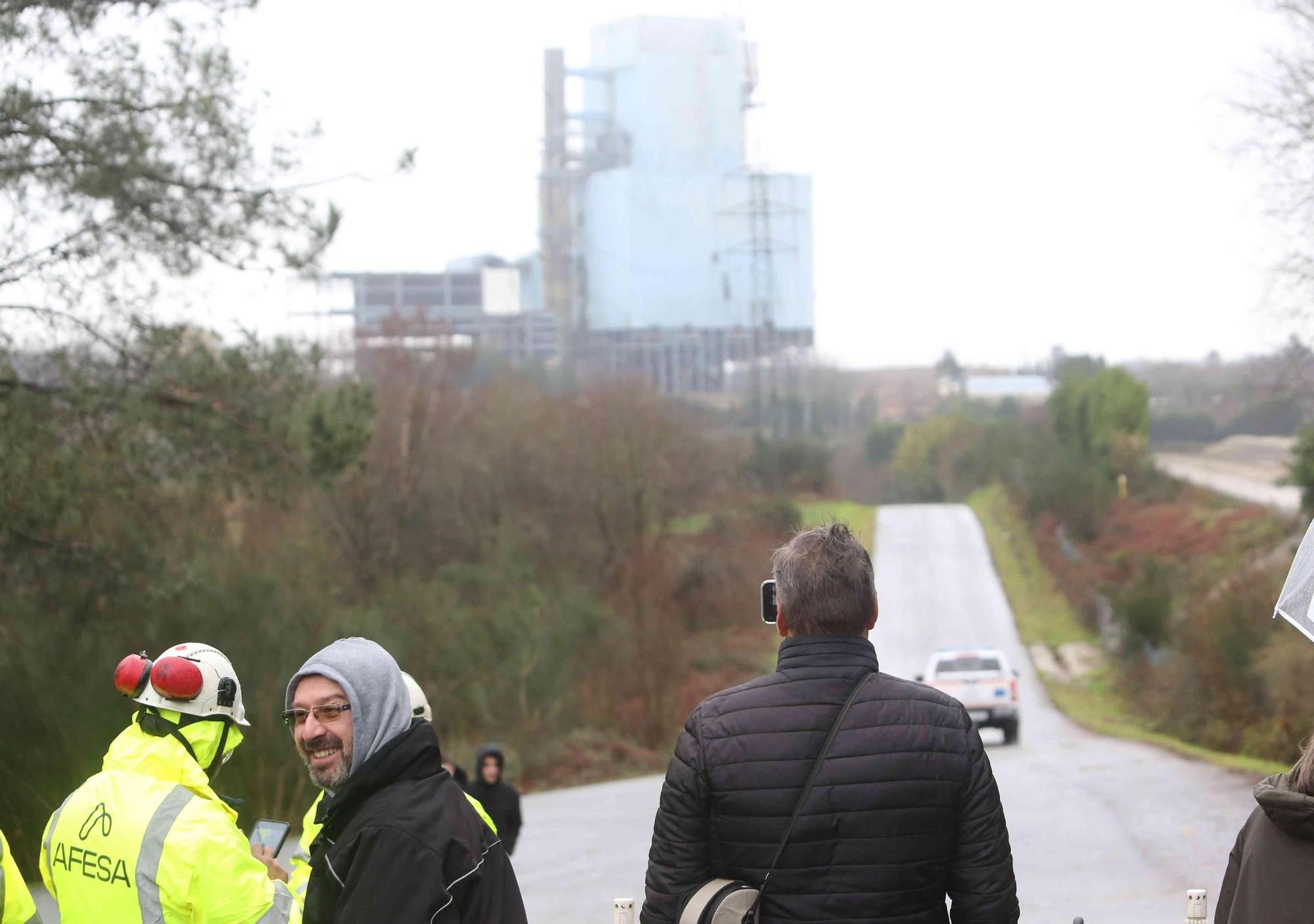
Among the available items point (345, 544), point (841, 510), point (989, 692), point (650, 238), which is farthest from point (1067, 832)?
point (650, 238)

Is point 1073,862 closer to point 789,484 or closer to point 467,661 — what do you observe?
point 467,661

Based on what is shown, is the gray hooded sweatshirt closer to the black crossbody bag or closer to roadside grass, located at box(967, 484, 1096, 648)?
the black crossbody bag

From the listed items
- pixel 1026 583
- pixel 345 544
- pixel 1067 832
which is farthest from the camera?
pixel 1026 583

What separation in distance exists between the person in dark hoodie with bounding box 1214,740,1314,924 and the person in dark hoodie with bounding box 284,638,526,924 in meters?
1.51

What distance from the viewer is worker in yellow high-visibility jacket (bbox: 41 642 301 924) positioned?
329 cm

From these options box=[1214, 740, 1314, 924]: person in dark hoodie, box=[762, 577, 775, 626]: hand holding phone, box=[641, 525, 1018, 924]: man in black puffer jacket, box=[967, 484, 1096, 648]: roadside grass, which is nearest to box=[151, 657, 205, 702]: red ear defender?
box=[641, 525, 1018, 924]: man in black puffer jacket

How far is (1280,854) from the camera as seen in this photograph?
3127 mm

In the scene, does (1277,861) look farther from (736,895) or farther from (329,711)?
(329,711)

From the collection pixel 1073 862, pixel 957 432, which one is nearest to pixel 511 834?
pixel 1073 862

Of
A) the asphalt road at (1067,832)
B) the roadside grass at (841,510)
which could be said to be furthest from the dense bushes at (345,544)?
the roadside grass at (841,510)

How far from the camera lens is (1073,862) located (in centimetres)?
1352

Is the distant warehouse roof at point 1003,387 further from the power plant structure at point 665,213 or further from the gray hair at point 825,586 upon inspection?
the gray hair at point 825,586

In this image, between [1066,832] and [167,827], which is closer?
[167,827]

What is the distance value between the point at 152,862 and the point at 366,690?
0.66 metres
